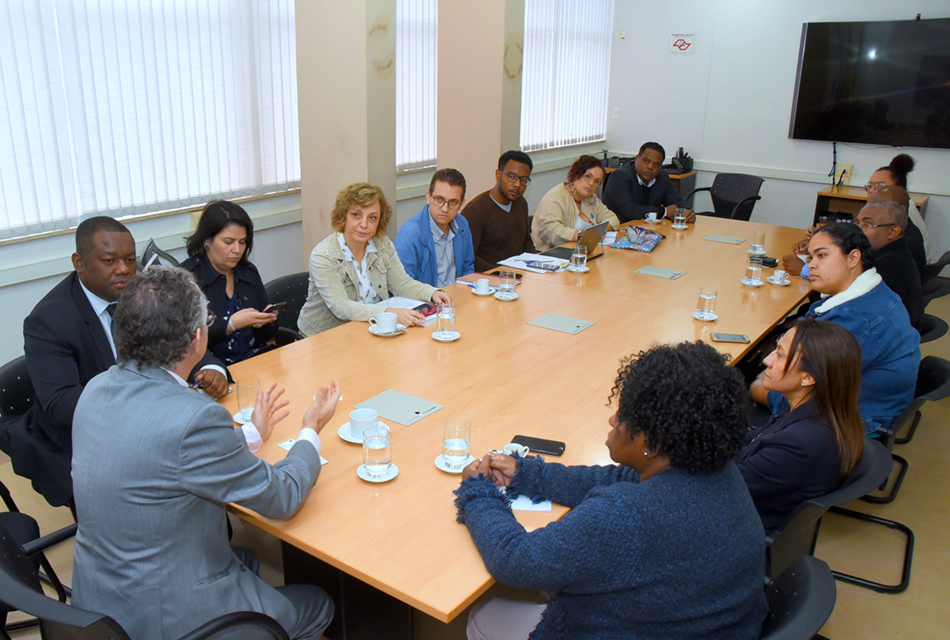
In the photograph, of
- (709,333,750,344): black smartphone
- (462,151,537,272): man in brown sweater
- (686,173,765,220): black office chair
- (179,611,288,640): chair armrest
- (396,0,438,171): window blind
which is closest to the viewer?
(179,611,288,640): chair armrest

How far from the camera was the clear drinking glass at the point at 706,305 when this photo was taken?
3.32m

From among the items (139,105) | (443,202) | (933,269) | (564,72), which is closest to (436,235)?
(443,202)

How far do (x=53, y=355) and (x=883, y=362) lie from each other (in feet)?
10.0

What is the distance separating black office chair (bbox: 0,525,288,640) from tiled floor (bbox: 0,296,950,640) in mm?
825

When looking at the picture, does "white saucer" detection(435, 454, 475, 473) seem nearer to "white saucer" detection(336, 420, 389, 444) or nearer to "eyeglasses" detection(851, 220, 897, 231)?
"white saucer" detection(336, 420, 389, 444)

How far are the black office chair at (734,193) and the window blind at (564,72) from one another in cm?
188

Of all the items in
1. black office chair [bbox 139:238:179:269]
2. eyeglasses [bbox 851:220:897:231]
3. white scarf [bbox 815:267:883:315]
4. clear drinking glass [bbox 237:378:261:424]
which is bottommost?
clear drinking glass [bbox 237:378:261:424]

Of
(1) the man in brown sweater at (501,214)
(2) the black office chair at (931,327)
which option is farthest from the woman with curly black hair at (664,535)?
(1) the man in brown sweater at (501,214)

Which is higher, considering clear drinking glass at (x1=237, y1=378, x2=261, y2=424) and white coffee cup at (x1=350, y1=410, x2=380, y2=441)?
clear drinking glass at (x1=237, y1=378, x2=261, y2=424)

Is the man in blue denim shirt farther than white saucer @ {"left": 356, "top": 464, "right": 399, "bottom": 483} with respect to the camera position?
Yes

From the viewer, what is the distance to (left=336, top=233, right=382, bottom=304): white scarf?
11.1ft

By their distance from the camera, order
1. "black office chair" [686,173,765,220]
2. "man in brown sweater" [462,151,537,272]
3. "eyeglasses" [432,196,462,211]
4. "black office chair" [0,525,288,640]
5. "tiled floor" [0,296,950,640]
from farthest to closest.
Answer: "black office chair" [686,173,765,220], "man in brown sweater" [462,151,537,272], "eyeglasses" [432,196,462,211], "tiled floor" [0,296,950,640], "black office chair" [0,525,288,640]

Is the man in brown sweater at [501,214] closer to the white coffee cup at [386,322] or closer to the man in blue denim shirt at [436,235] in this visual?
the man in blue denim shirt at [436,235]

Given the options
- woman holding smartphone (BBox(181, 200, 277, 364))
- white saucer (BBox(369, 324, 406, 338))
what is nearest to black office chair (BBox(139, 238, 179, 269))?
woman holding smartphone (BBox(181, 200, 277, 364))
